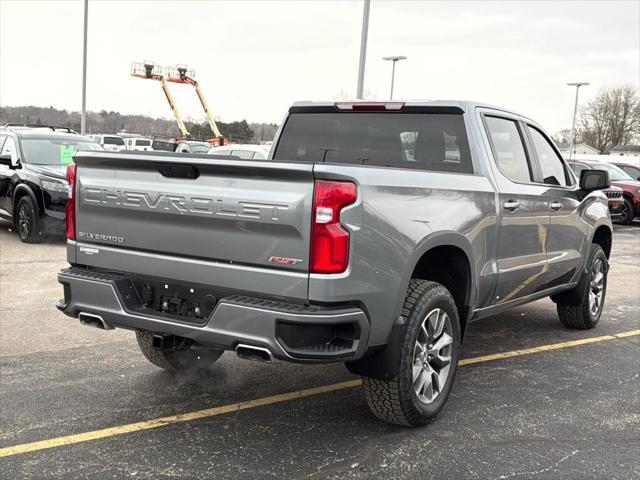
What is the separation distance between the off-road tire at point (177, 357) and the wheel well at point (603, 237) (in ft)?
12.6

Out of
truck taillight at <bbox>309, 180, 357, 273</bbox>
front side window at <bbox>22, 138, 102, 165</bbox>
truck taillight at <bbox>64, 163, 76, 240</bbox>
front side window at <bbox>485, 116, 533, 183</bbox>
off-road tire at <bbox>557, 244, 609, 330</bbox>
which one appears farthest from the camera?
front side window at <bbox>22, 138, 102, 165</bbox>

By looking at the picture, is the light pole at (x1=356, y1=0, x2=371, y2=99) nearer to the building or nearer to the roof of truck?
the roof of truck

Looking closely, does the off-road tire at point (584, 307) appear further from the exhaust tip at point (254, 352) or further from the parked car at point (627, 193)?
the parked car at point (627, 193)

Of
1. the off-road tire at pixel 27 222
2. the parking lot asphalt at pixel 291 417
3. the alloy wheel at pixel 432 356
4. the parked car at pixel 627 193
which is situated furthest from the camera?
the parked car at pixel 627 193

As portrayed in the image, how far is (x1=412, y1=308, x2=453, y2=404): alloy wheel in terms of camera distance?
3.81 metres

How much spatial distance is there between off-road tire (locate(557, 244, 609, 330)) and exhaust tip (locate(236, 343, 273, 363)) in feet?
12.8

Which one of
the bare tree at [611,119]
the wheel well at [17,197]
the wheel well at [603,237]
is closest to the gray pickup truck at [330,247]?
the wheel well at [603,237]

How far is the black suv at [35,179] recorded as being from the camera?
10.7m

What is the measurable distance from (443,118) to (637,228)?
16001 millimetres

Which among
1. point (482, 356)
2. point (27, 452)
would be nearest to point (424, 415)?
point (482, 356)

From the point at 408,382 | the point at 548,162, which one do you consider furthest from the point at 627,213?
the point at 408,382

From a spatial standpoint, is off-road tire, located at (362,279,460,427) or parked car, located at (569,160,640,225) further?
parked car, located at (569,160,640,225)

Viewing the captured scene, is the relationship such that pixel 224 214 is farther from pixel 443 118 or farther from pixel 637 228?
pixel 637 228

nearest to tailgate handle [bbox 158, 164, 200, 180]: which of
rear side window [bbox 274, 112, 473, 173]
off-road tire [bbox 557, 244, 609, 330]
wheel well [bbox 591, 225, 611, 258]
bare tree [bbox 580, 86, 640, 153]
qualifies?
rear side window [bbox 274, 112, 473, 173]
